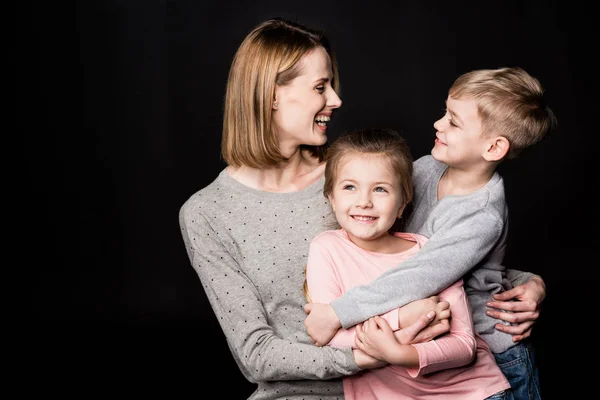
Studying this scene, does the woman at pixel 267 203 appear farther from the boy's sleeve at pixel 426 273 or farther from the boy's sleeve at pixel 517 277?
the boy's sleeve at pixel 517 277

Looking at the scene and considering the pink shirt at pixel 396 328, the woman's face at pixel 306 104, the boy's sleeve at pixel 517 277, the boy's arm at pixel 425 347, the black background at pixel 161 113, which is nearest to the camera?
the boy's arm at pixel 425 347

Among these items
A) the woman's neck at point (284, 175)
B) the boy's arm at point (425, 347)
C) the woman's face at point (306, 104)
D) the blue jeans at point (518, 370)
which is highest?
the woman's face at point (306, 104)

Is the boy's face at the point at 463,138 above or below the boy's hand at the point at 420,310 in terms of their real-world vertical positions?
above

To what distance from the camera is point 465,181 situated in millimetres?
2936

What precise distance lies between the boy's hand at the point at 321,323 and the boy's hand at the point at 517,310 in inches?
23.2

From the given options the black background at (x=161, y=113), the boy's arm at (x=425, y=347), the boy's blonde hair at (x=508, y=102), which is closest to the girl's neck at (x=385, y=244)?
the boy's arm at (x=425, y=347)

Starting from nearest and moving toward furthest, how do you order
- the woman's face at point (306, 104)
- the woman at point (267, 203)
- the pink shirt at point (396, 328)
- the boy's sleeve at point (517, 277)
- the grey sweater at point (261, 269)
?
1. the pink shirt at point (396, 328)
2. the grey sweater at point (261, 269)
3. the woman at point (267, 203)
4. the woman's face at point (306, 104)
5. the boy's sleeve at point (517, 277)

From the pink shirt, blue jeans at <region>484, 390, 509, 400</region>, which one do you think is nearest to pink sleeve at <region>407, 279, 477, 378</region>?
the pink shirt

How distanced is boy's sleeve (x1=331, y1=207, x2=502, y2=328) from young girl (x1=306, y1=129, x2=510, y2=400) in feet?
0.17

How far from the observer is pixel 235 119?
3074mm

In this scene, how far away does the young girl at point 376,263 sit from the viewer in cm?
270

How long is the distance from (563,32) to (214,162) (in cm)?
214

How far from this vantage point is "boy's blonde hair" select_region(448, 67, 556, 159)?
112 inches

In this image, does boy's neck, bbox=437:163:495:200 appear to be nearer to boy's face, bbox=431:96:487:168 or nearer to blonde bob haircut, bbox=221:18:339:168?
boy's face, bbox=431:96:487:168
